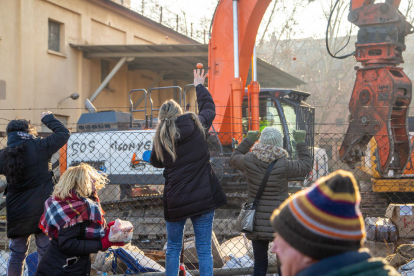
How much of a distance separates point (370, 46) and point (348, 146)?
3.97 feet

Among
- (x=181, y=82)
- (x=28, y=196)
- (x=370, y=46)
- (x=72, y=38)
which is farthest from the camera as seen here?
(x=181, y=82)

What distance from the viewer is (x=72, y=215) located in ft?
10.5

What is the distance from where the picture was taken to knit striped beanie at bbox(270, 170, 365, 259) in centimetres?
129

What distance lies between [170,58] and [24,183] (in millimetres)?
14205

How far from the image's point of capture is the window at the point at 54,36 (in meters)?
17.0

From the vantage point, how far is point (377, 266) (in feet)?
4.25

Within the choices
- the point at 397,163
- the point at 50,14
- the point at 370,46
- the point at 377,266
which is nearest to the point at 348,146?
the point at 397,163

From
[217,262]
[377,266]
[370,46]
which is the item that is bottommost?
[217,262]

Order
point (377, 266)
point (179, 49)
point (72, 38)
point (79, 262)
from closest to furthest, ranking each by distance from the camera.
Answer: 1. point (377, 266)
2. point (79, 262)
3. point (179, 49)
4. point (72, 38)

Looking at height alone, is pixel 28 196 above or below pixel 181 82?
below

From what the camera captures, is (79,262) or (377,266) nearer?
(377,266)

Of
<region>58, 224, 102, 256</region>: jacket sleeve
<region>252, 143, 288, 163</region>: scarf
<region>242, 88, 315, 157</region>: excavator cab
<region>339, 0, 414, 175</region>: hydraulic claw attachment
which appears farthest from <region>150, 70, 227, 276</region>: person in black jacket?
<region>242, 88, 315, 157</region>: excavator cab

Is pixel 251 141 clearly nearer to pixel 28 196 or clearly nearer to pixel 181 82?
pixel 28 196

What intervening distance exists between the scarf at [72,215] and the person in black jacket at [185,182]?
2.35ft
